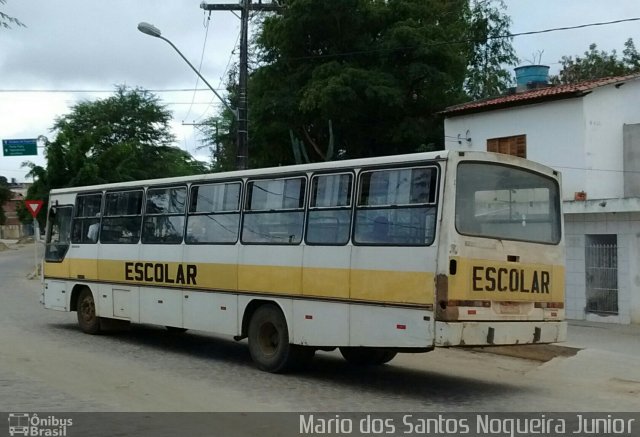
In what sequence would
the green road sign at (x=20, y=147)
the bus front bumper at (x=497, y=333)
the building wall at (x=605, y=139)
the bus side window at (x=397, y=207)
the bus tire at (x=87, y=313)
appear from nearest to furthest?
the bus front bumper at (x=497, y=333) < the bus side window at (x=397, y=207) < the bus tire at (x=87, y=313) < the building wall at (x=605, y=139) < the green road sign at (x=20, y=147)

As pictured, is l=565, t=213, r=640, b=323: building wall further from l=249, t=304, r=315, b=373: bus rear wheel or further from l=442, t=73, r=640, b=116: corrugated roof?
l=249, t=304, r=315, b=373: bus rear wheel

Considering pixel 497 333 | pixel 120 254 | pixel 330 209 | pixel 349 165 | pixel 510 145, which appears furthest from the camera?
pixel 510 145

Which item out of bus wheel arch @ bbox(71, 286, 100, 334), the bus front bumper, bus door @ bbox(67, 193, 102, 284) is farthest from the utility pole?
the bus front bumper

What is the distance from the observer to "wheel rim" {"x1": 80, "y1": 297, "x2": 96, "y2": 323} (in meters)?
14.9

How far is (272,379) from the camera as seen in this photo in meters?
10.4

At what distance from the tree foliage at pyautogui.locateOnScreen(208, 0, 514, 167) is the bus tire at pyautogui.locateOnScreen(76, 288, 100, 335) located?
46.0 feet

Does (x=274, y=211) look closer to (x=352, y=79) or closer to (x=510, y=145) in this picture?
(x=510, y=145)

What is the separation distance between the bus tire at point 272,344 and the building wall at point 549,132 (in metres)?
11.8

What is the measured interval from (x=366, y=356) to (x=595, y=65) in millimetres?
30348

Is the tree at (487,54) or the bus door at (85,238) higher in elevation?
the tree at (487,54)
